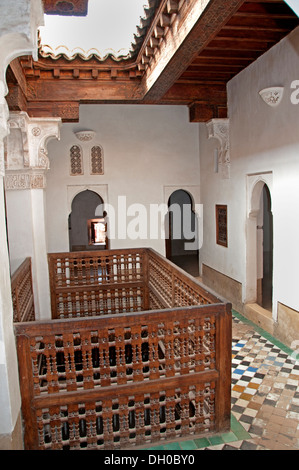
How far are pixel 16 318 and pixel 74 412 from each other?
133 cm

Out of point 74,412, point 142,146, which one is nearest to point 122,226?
point 142,146

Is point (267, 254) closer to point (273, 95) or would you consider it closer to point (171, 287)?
point (273, 95)

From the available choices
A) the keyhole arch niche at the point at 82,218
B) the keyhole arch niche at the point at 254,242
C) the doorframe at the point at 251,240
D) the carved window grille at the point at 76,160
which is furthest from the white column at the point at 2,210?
the keyhole arch niche at the point at 82,218

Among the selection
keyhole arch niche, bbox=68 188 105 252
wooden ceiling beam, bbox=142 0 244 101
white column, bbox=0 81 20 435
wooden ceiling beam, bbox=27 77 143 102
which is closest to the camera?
white column, bbox=0 81 20 435

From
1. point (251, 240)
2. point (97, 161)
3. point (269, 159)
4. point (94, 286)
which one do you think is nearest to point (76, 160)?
point (97, 161)

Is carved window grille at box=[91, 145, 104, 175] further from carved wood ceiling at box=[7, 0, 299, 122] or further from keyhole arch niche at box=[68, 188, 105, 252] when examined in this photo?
keyhole arch niche at box=[68, 188, 105, 252]

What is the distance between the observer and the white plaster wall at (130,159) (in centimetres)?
766

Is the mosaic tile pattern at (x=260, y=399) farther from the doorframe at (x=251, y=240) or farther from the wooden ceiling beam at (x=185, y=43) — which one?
the wooden ceiling beam at (x=185, y=43)

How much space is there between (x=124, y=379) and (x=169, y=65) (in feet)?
11.8

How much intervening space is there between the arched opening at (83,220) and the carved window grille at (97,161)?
18.5ft

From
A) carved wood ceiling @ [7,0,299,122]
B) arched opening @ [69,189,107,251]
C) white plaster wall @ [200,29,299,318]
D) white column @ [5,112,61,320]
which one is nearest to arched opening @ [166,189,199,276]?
arched opening @ [69,189,107,251]

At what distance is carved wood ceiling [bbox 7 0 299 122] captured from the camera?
3928 mm

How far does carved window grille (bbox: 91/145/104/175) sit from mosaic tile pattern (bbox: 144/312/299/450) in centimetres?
420

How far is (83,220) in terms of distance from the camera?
13.5 m
